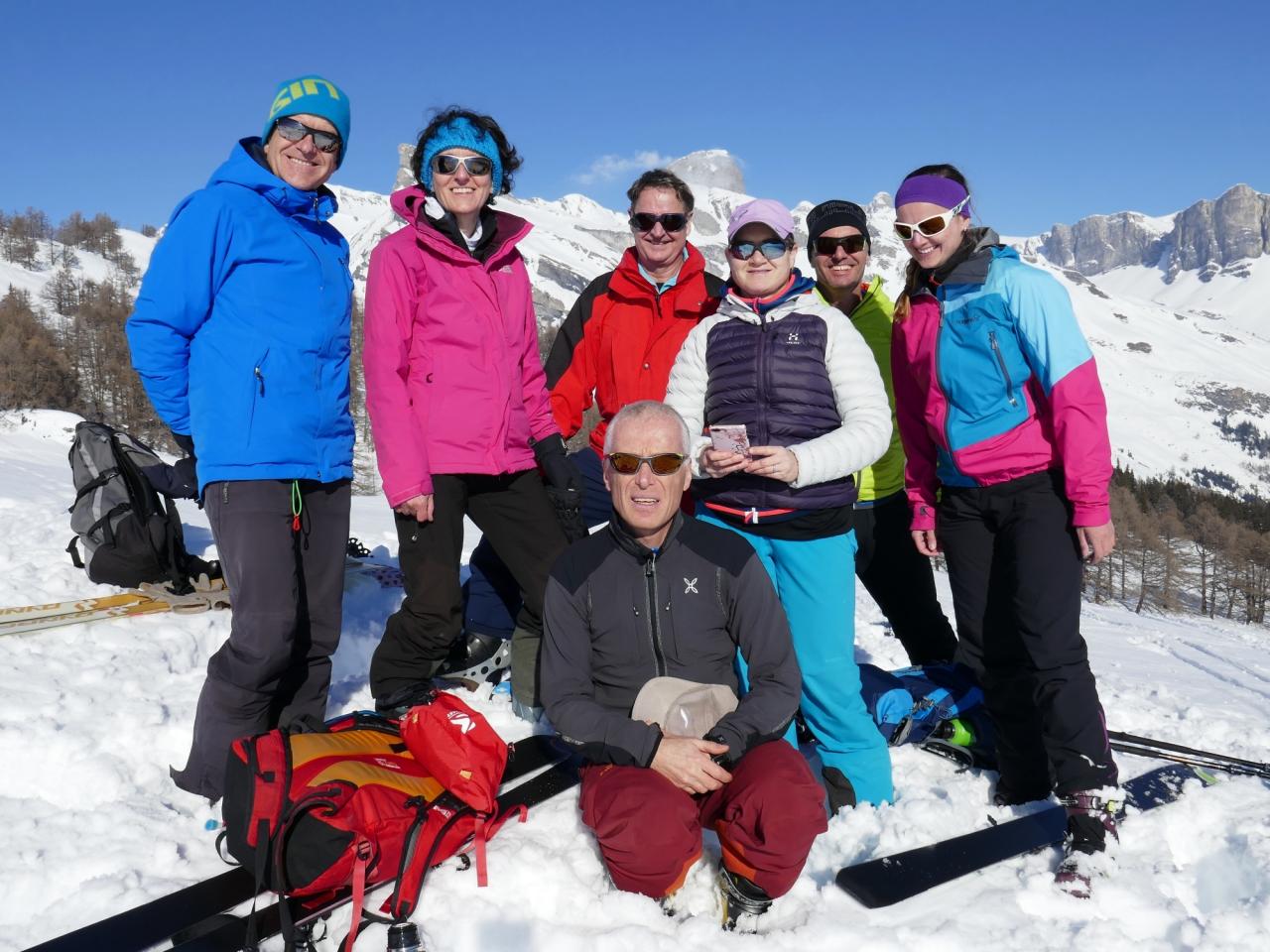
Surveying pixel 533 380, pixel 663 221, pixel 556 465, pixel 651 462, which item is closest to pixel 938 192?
pixel 663 221

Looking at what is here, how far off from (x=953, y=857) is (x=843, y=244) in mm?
3100

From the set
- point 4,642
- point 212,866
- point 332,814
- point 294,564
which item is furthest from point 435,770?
point 4,642

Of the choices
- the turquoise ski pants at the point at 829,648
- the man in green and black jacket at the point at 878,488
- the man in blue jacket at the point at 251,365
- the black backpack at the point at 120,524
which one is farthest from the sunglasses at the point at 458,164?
the black backpack at the point at 120,524

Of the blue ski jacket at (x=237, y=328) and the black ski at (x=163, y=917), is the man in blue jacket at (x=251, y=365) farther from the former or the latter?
the black ski at (x=163, y=917)

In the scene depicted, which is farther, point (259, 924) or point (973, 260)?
point (973, 260)

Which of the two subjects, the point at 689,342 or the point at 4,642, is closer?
the point at 689,342

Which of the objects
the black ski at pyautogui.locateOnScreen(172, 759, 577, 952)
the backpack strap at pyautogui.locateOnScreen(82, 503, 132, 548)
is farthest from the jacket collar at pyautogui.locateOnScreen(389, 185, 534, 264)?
the backpack strap at pyautogui.locateOnScreen(82, 503, 132, 548)

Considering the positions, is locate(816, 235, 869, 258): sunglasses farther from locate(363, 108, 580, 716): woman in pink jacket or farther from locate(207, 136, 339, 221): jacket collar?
locate(207, 136, 339, 221): jacket collar

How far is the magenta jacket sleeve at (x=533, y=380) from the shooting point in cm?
412

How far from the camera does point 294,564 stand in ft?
11.1

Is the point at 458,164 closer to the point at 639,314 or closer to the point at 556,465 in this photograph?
the point at 639,314

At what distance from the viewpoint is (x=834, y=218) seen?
14.6ft

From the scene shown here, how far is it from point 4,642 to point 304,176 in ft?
10.5

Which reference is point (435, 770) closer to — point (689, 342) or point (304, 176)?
point (689, 342)
